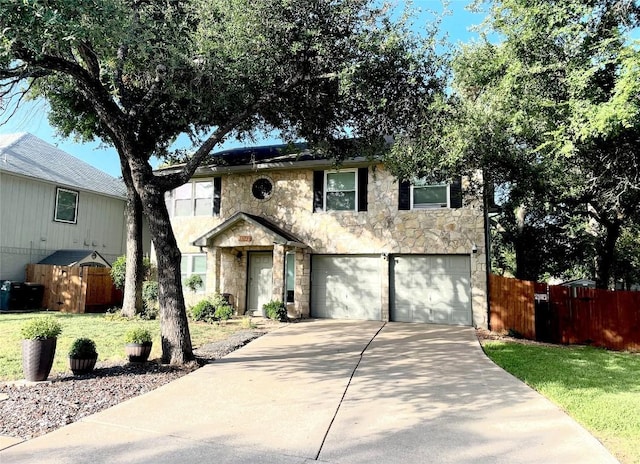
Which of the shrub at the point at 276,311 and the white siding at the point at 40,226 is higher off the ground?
the white siding at the point at 40,226

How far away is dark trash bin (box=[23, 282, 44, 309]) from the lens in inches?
635

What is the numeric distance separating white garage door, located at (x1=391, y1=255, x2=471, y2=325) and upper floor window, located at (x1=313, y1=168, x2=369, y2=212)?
2.38 metres

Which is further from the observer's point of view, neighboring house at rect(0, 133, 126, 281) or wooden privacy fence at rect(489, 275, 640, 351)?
neighboring house at rect(0, 133, 126, 281)

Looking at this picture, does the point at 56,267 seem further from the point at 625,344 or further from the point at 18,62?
the point at 625,344

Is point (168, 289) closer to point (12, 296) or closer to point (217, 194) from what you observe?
point (217, 194)

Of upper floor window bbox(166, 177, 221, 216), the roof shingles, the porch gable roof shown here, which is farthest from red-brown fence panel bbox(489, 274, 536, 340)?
the roof shingles

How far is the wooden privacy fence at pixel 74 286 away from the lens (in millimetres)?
16188

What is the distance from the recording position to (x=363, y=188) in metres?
14.6

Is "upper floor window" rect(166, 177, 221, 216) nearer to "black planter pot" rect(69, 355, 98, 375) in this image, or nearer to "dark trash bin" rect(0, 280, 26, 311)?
"dark trash bin" rect(0, 280, 26, 311)

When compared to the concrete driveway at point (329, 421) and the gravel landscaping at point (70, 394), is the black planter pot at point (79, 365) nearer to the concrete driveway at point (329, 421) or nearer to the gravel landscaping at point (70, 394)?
the gravel landscaping at point (70, 394)

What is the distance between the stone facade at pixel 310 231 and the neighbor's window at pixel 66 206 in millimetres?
6058

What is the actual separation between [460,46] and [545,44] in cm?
198

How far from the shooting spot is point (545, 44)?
816 centimetres

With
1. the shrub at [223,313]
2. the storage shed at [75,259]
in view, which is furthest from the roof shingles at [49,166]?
the shrub at [223,313]
